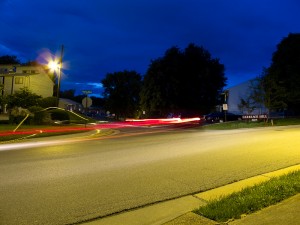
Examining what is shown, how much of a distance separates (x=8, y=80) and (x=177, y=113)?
26671mm

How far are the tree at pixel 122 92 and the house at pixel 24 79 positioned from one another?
3237cm

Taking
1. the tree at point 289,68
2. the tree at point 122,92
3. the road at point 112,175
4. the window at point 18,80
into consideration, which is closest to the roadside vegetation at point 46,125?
the road at point 112,175

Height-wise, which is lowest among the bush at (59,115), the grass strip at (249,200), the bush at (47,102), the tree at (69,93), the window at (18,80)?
the grass strip at (249,200)

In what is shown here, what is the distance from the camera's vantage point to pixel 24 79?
49.4 metres

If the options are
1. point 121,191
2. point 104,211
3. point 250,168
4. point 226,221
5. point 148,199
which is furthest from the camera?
point 250,168

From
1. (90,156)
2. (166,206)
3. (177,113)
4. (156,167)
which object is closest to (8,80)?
(177,113)

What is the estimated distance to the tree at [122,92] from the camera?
3371 inches

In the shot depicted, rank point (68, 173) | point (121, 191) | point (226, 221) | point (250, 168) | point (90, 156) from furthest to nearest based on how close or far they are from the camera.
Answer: point (90, 156), point (250, 168), point (68, 173), point (121, 191), point (226, 221)

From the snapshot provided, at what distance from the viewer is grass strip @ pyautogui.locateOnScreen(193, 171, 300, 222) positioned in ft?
17.1

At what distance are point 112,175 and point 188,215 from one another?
3.68 meters

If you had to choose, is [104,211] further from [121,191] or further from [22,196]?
[22,196]

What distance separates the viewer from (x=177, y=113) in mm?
49750

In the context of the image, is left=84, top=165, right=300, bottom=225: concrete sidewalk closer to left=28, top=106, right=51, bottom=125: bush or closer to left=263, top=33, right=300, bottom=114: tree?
left=28, top=106, right=51, bottom=125: bush

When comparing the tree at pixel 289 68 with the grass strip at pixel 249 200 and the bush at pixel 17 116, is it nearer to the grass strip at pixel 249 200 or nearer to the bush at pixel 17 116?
the bush at pixel 17 116
